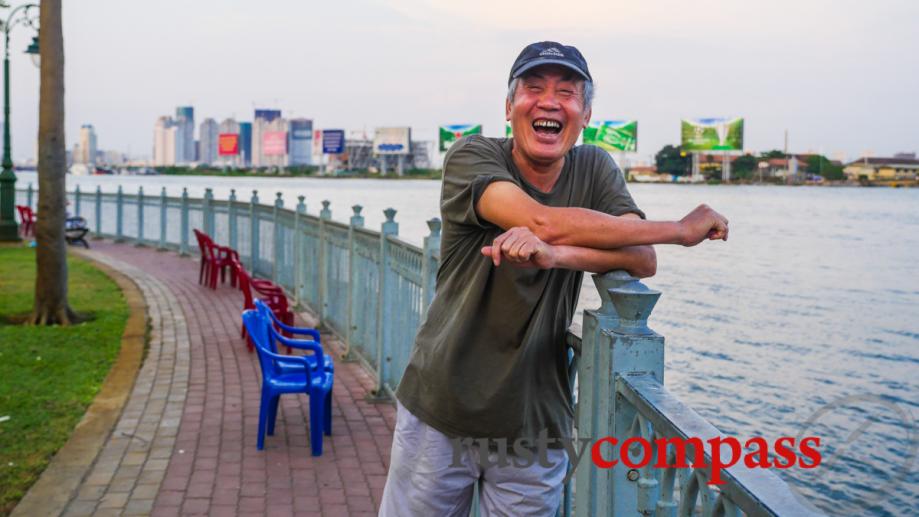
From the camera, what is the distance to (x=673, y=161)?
441 ft

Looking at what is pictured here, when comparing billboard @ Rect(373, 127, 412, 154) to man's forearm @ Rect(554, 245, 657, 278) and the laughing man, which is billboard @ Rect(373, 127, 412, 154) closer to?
the laughing man

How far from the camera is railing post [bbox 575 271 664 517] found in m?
2.37

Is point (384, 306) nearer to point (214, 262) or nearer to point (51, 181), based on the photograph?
point (51, 181)

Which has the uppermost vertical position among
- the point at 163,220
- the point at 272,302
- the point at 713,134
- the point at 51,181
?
the point at 713,134

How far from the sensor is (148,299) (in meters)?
12.9

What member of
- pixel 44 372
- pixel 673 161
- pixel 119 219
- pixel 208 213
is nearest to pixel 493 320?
pixel 44 372

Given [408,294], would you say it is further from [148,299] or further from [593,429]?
[148,299]

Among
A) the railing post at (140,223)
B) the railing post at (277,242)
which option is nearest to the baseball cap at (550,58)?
the railing post at (277,242)

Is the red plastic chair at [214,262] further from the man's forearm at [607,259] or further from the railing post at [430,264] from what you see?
the man's forearm at [607,259]

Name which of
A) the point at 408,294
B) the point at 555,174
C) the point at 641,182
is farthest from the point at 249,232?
the point at 641,182

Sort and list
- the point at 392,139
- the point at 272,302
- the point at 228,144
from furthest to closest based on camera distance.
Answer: the point at 228,144
the point at 392,139
the point at 272,302

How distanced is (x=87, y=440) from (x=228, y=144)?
161011mm

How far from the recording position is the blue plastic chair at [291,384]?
6055 mm

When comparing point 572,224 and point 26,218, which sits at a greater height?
point 572,224
